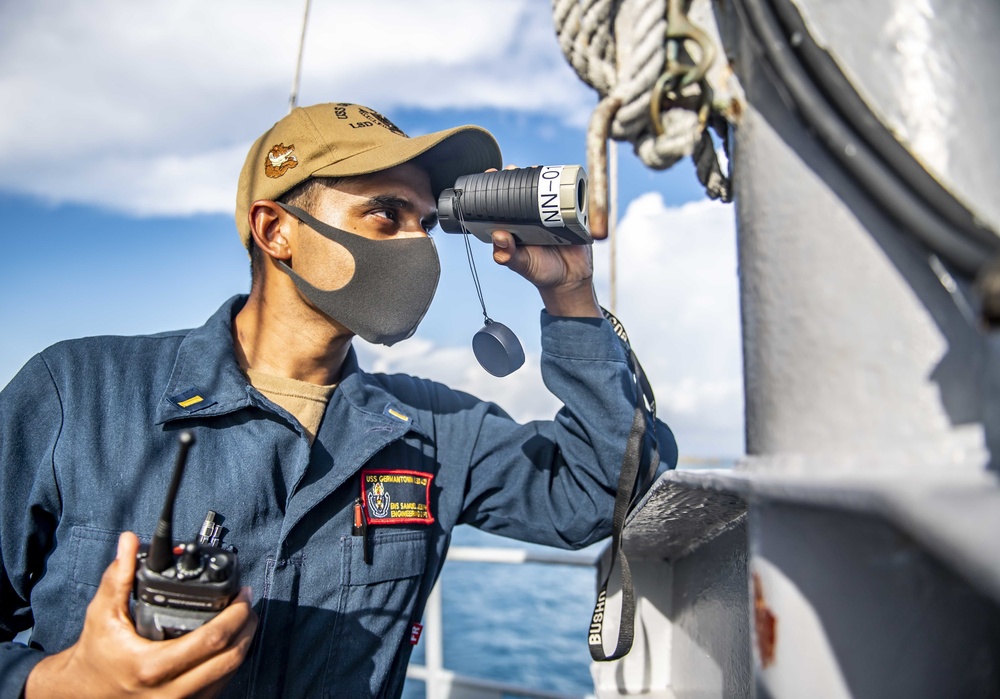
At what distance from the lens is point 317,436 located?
64.4 inches

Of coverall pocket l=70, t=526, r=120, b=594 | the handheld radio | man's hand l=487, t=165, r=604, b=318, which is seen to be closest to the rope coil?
man's hand l=487, t=165, r=604, b=318

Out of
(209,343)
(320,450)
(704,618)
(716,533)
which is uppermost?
(209,343)

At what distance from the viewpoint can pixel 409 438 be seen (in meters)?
1.75

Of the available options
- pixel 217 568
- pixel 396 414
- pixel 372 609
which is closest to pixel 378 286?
pixel 396 414

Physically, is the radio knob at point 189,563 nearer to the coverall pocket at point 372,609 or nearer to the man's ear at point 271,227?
the coverall pocket at point 372,609

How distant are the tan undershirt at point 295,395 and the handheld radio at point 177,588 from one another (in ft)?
2.31

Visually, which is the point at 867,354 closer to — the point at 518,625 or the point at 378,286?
the point at 378,286

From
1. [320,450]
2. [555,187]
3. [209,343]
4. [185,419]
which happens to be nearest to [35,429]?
[185,419]

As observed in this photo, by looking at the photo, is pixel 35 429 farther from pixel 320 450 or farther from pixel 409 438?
pixel 409 438

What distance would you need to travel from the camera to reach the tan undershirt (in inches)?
66.1

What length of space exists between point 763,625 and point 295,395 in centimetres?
133

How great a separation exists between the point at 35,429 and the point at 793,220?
1.45 m

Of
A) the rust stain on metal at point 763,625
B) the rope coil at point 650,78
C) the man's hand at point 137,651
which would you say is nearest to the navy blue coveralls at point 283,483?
the man's hand at point 137,651

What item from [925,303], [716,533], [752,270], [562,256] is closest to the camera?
[925,303]
